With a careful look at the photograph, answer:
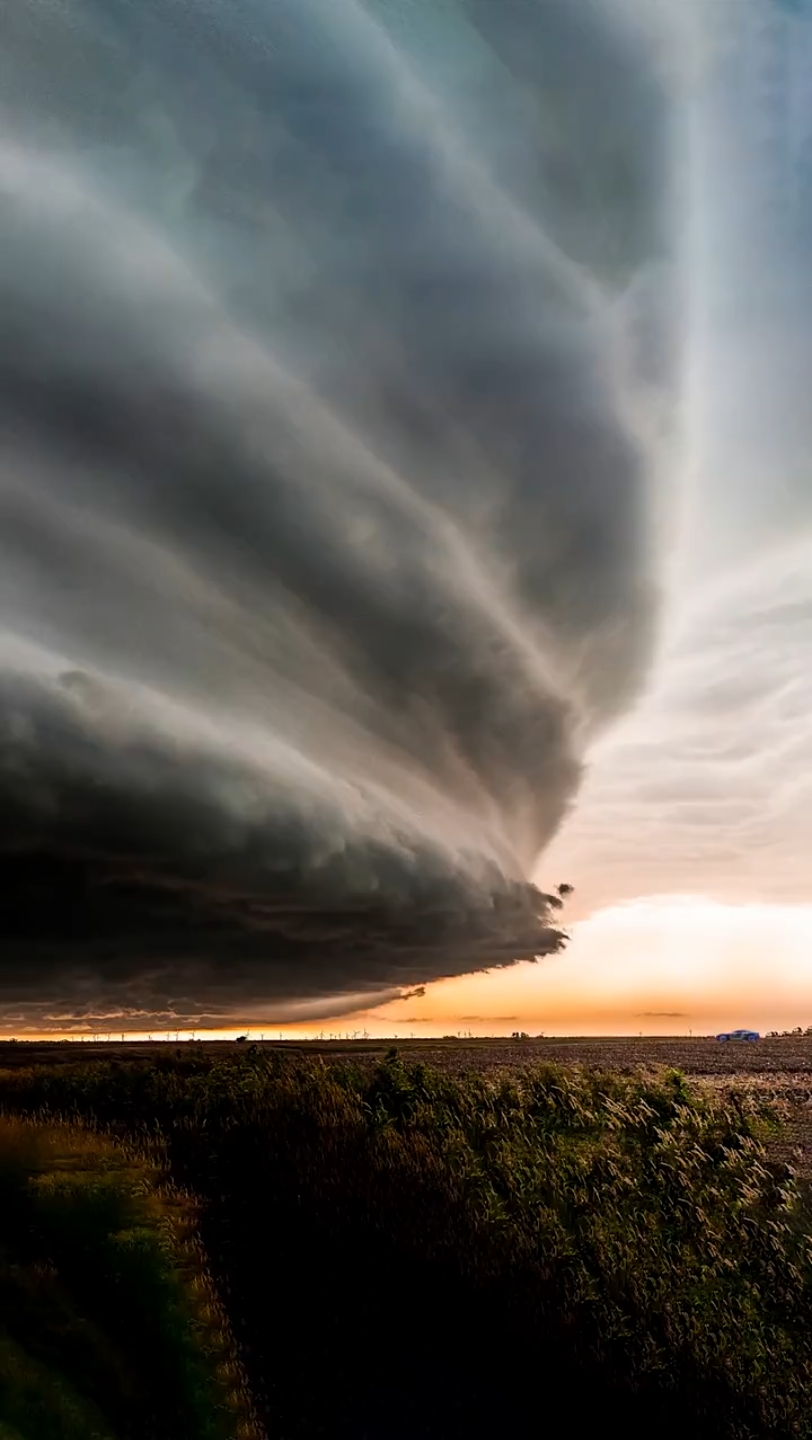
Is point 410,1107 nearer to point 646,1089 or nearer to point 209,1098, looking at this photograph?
point 209,1098

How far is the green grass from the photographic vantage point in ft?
47.2

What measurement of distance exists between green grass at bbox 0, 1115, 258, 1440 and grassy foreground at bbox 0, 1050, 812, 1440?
53 centimetres

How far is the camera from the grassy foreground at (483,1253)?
17.4 meters

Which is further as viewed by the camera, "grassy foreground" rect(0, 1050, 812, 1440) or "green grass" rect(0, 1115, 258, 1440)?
"grassy foreground" rect(0, 1050, 812, 1440)

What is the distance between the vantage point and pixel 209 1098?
2700cm

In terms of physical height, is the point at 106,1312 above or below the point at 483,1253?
below

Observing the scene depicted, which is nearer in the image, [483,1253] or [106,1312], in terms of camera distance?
[106,1312]

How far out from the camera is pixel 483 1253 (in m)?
21.1

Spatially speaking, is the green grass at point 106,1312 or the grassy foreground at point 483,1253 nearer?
the green grass at point 106,1312

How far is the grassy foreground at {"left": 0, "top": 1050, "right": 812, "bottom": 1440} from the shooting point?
57.1ft

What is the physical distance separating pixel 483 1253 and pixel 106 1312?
7748 mm

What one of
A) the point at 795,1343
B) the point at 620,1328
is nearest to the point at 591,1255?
the point at 620,1328

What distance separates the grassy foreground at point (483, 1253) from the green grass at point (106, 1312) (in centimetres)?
53

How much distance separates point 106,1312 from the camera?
16844mm
